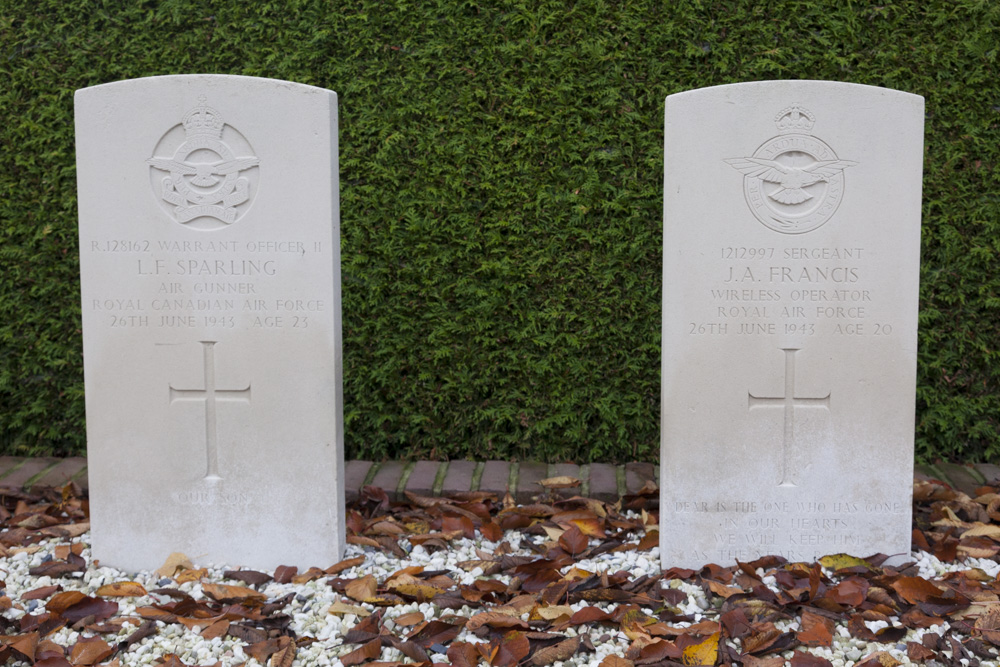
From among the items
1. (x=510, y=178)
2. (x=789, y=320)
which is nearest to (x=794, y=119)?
(x=789, y=320)

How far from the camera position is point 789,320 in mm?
2936

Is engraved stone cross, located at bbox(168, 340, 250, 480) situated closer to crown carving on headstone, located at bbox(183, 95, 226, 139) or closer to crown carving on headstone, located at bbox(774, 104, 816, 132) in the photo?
crown carving on headstone, located at bbox(183, 95, 226, 139)

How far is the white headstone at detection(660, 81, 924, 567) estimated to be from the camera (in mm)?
2857

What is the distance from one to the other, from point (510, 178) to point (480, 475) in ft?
4.44

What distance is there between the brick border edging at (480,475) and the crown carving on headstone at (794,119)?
5.43 feet

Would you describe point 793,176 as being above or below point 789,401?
above

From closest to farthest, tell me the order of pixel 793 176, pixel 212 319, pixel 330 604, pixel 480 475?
pixel 330 604
pixel 793 176
pixel 212 319
pixel 480 475

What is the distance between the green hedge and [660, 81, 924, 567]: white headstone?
931 millimetres

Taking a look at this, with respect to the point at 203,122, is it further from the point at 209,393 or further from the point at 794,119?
the point at 794,119

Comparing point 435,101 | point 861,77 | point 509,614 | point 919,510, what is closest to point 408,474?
point 509,614

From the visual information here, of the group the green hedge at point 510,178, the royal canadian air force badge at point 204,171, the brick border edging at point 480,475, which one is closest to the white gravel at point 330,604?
the brick border edging at point 480,475

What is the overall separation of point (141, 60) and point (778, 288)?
9.88 ft

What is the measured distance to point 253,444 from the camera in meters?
3.02

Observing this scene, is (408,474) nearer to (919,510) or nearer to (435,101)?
(435,101)
